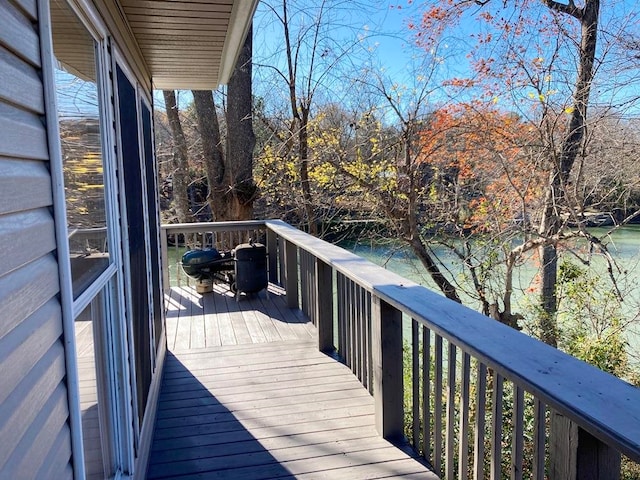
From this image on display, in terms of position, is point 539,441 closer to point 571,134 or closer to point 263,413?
point 263,413

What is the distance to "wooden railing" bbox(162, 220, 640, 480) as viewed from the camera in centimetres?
117

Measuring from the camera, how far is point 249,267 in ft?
18.0

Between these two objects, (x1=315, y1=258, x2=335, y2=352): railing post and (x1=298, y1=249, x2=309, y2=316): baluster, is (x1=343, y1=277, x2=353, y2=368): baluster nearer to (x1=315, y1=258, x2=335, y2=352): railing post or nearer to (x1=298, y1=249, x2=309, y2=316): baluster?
(x1=315, y1=258, x2=335, y2=352): railing post

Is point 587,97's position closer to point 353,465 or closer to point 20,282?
point 353,465

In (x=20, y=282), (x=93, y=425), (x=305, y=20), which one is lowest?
(x=93, y=425)

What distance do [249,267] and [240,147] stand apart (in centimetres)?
320

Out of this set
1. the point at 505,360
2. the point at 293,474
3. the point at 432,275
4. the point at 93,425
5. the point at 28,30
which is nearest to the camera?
the point at 28,30

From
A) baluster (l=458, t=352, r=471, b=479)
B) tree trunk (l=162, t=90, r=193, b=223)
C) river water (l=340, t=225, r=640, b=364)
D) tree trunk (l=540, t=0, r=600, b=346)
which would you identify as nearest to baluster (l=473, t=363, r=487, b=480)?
baluster (l=458, t=352, r=471, b=479)

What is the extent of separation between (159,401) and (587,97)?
6.76 metres

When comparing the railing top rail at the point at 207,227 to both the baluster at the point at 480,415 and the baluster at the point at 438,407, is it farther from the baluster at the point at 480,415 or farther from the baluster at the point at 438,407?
the baluster at the point at 480,415

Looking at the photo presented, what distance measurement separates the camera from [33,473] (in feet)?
3.09

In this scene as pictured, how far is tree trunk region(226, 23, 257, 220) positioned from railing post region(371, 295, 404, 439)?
580 cm

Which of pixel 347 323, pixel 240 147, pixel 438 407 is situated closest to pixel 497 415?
pixel 438 407

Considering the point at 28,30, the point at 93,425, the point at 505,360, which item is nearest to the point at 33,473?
the point at 93,425
